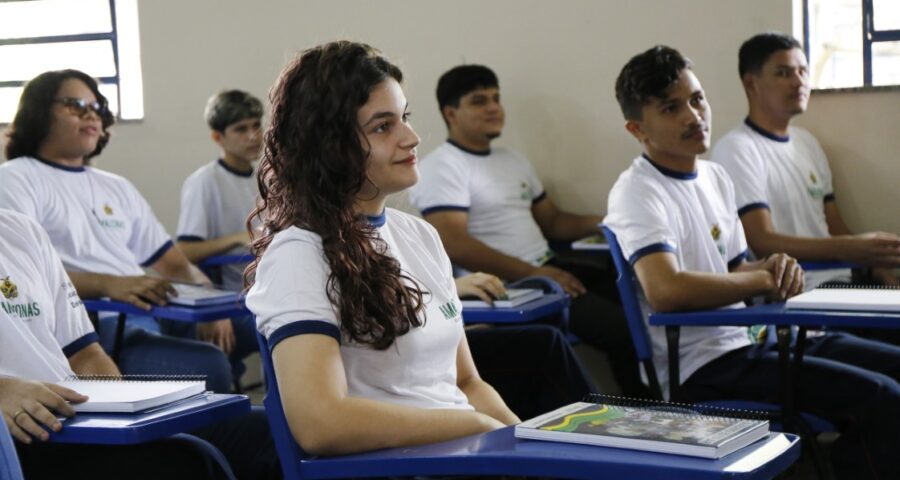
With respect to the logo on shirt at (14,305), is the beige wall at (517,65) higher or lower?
higher

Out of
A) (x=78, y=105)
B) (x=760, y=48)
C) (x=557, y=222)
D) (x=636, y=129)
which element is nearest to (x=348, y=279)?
(x=636, y=129)

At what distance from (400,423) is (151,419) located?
42cm

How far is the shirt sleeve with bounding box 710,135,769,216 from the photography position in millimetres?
4012

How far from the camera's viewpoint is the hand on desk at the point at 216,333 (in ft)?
13.4

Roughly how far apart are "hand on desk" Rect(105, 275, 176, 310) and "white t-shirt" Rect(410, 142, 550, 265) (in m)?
1.34

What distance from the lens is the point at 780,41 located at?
4.23 metres

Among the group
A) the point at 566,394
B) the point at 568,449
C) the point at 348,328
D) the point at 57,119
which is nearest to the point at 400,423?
the point at 348,328

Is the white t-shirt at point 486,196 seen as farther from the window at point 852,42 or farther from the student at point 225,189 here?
the window at point 852,42

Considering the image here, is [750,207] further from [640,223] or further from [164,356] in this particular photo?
[164,356]

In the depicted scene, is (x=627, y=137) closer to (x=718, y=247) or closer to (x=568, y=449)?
(x=718, y=247)

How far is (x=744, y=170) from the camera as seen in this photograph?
410cm

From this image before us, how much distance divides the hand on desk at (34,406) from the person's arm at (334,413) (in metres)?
0.42

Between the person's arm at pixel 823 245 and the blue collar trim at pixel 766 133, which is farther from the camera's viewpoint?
the blue collar trim at pixel 766 133

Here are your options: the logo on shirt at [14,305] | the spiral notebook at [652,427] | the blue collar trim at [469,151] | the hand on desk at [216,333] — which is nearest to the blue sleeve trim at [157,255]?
the hand on desk at [216,333]
